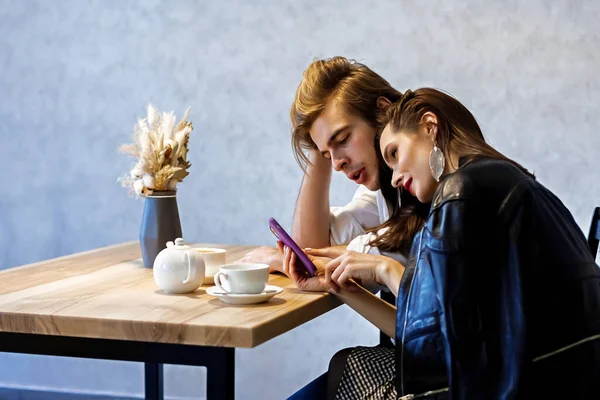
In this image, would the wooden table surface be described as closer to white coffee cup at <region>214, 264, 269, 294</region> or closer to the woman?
white coffee cup at <region>214, 264, 269, 294</region>

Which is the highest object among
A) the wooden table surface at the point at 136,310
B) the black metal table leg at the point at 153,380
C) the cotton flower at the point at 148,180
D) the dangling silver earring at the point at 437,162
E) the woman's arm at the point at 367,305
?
the dangling silver earring at the point at 437,162

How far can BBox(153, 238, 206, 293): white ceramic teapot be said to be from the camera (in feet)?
5.46

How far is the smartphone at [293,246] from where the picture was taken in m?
1.73

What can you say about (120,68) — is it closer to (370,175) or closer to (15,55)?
(15,55)

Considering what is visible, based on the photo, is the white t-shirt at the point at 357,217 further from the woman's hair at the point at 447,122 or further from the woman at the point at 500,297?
the woman at the point at 500,297

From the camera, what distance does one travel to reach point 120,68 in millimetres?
3383

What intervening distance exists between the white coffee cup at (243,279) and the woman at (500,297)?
308mm

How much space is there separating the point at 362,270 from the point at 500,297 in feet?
1.40

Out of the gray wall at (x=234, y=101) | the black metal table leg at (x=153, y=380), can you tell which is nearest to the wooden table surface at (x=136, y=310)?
the black metal table leg at (x=153, y=380)

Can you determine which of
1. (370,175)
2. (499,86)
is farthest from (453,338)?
(499,86)

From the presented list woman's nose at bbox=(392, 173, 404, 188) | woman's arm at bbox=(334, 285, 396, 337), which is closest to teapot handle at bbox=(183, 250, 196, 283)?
woman's arm at bbox=(334, 285, 396, 337)

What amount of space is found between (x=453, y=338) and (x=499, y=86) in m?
1.90

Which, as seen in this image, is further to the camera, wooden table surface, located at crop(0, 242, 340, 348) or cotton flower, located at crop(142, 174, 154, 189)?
cotton flower, located at crop(142, 174, 154, 189)

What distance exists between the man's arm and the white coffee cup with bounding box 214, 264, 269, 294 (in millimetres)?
688
